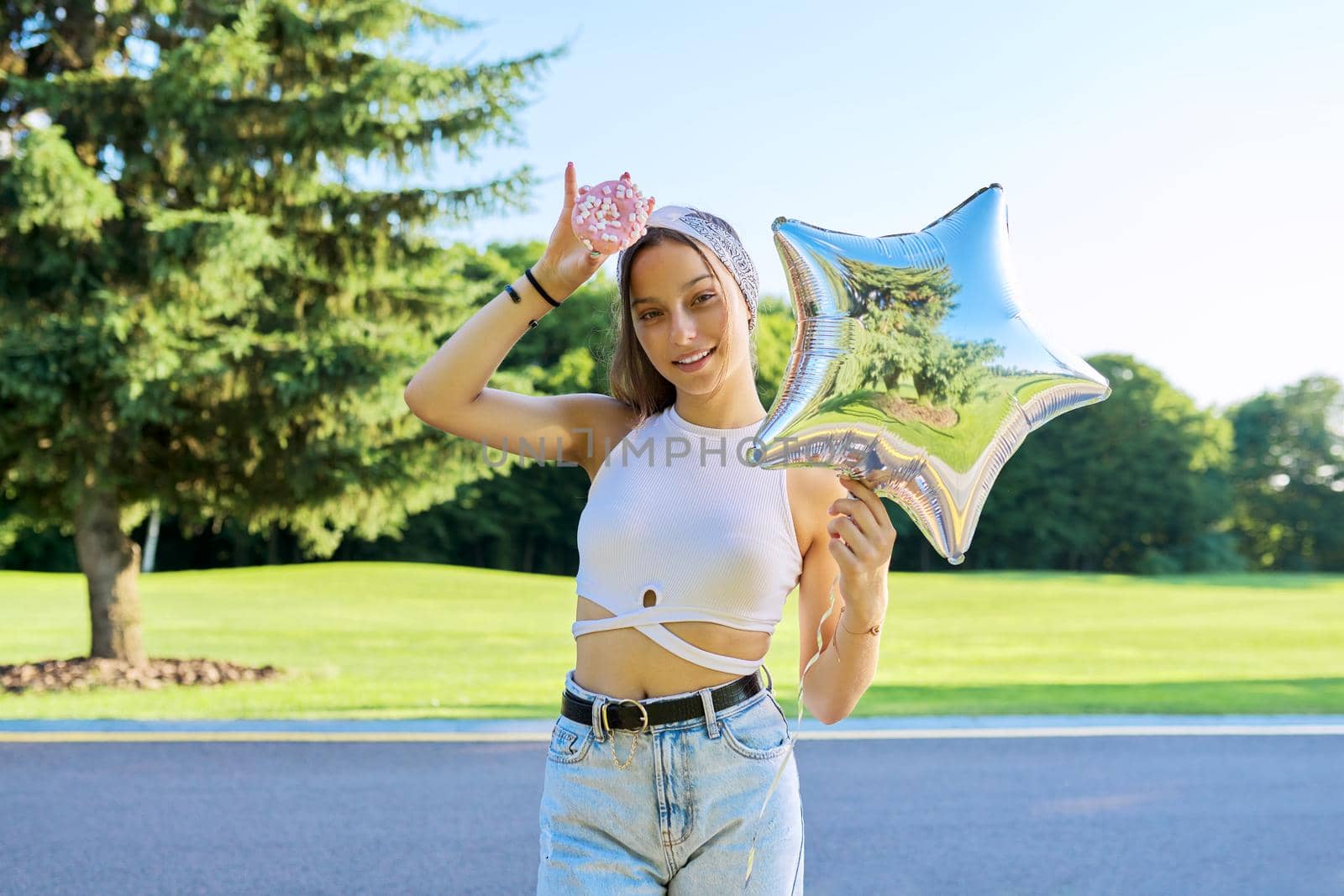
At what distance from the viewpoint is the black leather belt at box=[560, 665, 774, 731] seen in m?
1.99

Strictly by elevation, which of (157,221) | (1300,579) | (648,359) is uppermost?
(157,221)

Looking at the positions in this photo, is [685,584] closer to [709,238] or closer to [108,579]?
[709,238]

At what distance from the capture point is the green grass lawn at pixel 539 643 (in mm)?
10211

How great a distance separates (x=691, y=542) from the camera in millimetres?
2053

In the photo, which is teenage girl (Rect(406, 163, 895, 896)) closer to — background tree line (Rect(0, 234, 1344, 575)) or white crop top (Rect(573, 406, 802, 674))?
white crop top (Rect(573, 406, 802, 674))

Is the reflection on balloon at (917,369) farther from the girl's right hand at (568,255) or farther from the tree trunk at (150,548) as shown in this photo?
the tree trunk at (150,548)

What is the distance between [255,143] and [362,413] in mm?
2448

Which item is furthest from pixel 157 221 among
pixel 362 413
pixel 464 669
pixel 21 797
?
pixel 464 669

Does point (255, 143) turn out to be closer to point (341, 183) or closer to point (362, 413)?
point (341, 183)

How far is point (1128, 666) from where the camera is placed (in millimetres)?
14492

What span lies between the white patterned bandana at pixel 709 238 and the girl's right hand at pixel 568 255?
0.06m

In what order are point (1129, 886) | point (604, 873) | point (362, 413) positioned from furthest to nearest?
1. point (362, 413)
2. point (1129, 886)
3. point (604, 873)

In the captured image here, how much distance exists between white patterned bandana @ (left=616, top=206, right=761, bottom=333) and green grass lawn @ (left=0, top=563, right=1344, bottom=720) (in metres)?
7.54

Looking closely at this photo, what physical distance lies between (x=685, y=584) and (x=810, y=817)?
178 inches
